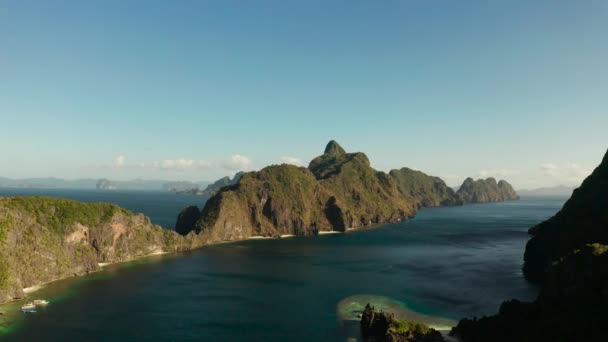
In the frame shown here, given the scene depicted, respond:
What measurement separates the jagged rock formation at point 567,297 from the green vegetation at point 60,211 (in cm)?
12041

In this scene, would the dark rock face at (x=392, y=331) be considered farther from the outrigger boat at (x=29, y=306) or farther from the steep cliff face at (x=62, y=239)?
the steep cliff face at (x=62, y=239)

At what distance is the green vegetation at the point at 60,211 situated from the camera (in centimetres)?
12019

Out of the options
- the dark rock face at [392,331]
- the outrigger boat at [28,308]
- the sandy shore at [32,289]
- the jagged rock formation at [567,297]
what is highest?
the jagged rock formation at [567,297]

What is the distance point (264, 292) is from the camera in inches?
4055

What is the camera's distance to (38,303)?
291 feet

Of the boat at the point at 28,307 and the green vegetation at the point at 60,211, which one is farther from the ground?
the green vegetation at the point at 60,211

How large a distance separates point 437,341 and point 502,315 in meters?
13.4

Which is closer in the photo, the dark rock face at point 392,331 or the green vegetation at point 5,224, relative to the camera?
the dark rock face at point 392,331

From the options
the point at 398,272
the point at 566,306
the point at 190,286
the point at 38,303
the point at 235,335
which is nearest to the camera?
the point at 566,306

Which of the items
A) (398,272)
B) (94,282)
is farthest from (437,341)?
(94,282)

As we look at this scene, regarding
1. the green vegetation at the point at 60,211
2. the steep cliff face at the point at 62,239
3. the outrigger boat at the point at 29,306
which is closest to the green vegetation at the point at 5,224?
the steep cliff face at the point at 62,239

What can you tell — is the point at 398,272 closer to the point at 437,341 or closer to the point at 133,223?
the point at 437,341

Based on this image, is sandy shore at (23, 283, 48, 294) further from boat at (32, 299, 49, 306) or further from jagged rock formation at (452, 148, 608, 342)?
jagged rock formation at (452, 148, 608, 342)

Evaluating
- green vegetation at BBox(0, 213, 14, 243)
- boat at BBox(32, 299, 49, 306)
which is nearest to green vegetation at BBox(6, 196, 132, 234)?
green vegetation at BBox(0, 213, 14, 243)
